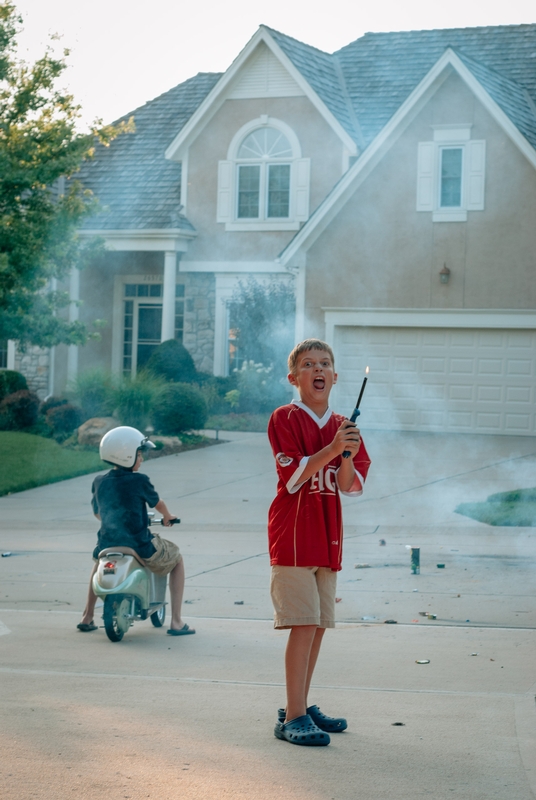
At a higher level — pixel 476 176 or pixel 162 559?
pixel 476 176

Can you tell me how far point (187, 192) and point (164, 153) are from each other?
6.70 ft

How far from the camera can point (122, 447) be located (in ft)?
22.5

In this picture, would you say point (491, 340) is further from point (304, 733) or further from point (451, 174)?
point (304, 733)

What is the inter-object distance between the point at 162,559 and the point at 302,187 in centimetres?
1727

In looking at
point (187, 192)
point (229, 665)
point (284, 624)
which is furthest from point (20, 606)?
point (187, 192)

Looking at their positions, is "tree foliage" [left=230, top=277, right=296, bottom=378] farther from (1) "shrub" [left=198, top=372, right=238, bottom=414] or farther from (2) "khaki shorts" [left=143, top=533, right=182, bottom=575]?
(2) "khaki shorts" [left=143, top=533, right=182, bottom=575]

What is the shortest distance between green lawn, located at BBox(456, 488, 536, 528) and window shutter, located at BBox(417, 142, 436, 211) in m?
8.74

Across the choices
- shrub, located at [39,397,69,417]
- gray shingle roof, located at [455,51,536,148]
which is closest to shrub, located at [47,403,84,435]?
shrub, located at [39,397,69,417]

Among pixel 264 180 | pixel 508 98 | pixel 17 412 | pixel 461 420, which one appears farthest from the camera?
pixel 264 180

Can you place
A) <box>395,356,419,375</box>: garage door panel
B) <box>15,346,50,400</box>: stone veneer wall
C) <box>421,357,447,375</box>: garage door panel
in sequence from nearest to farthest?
<box>421,357,447,375</box>: garage door panel, <box>395,356,419,375</box>: garage door panel, <box>15,346,50,400</box>: stone veneer wall

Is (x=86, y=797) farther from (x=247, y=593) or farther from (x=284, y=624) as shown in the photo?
(x=247, y=593)

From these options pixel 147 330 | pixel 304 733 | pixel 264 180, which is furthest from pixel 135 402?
pixel 304 733

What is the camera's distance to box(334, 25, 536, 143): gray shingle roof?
23.3 m

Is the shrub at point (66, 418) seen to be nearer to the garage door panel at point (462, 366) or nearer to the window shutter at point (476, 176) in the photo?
the garage door panel at point (462, 366)
